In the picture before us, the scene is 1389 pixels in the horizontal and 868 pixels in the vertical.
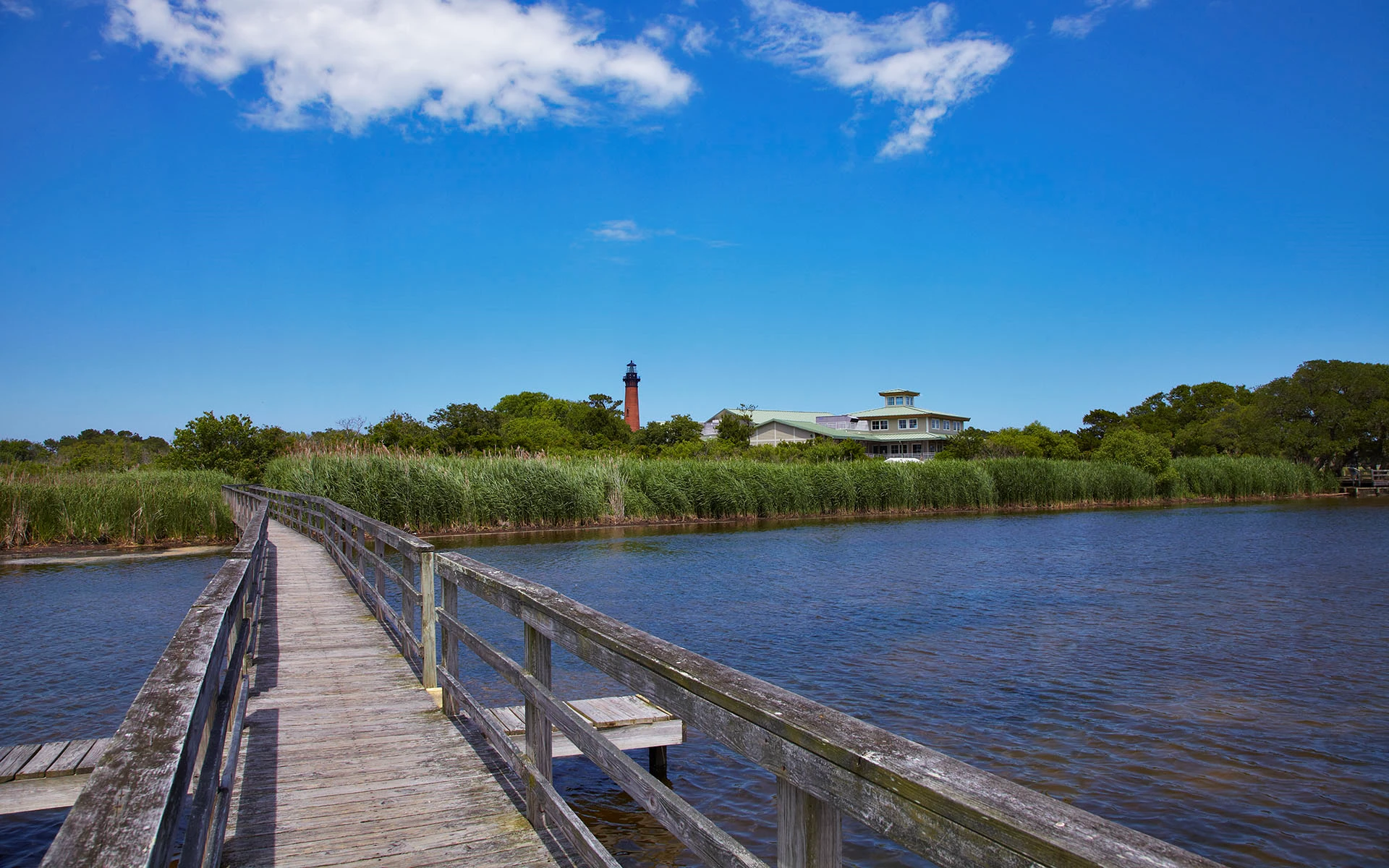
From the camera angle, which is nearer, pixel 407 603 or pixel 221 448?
pixel 407 603

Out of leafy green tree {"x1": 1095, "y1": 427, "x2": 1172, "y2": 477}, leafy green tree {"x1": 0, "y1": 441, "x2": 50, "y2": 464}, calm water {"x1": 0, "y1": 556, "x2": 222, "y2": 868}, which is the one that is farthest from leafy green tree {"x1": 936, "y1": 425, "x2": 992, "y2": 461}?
leafy green tree {"x1": 0, "y1": 441, "x2": 50, "y2": 464}

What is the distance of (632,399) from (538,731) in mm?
86741

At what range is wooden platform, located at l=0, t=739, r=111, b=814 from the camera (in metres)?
4.79

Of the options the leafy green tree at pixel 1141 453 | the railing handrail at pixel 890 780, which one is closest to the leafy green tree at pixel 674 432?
the leafy green tree at pixel 1141 453

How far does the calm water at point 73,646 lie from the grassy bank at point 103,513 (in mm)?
2906

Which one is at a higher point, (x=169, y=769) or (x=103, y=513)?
(x=103, y=513)

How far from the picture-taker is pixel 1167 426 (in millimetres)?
77312

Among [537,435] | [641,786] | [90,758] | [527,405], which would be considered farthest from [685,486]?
[527,405]

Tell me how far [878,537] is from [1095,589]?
9.61m

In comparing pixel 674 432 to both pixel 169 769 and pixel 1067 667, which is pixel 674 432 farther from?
pixel 169 769

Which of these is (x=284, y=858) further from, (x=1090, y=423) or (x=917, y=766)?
(x=1090, y=423)

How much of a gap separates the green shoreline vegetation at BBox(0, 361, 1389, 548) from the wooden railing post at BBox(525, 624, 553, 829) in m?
21.3

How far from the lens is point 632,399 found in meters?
90.2

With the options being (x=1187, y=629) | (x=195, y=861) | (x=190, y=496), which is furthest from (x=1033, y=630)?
(x=190, y=496)
